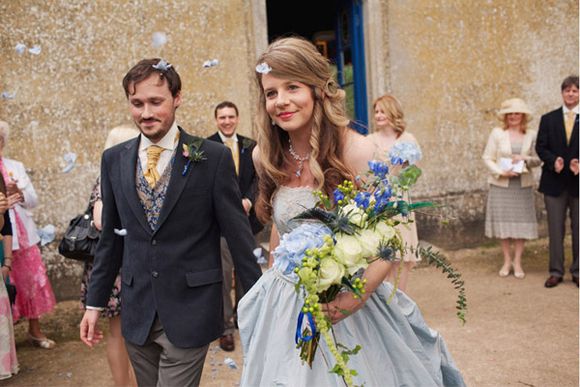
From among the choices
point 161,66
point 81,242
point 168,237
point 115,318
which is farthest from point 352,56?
point 168,237

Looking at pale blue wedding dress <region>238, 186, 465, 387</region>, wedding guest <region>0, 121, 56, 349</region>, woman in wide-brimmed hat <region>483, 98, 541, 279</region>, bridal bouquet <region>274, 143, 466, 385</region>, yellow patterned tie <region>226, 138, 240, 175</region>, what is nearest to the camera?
bridal bouquet <region>274, 143, 466, 385</region>

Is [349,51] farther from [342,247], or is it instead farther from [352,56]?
[342,247]

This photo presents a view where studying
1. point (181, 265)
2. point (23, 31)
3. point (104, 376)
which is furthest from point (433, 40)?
point (181, 265)

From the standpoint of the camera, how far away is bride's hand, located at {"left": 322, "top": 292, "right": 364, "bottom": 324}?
83.7 inches

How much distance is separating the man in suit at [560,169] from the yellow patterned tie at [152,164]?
526 centimetres

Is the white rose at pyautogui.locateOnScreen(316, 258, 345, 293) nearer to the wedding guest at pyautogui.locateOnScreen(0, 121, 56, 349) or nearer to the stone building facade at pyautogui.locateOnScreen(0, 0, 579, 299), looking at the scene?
the wedding guest at pyautogui.locateOnScreen(0, 121, 56, 349)

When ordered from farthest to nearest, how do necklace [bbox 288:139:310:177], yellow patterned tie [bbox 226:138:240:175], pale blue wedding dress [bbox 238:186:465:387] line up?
→ yellow patterned tie [bbox 226:138:240:175], necklace [bbox 288:139:310:177], pale blue wedding dress [bbox 238:186:465:387]

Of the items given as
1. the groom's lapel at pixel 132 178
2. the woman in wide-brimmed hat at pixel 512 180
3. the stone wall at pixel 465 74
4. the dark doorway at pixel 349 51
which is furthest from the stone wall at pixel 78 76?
the groom's lapel at pixel 132 178

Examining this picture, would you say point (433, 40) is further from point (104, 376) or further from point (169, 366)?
point (169, 366)

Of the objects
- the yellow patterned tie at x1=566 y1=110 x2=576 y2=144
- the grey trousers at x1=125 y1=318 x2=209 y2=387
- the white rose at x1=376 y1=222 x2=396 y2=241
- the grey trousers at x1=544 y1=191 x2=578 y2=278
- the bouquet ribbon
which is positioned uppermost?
the white rose at x1=376 y1=222 x2=396 y2=241

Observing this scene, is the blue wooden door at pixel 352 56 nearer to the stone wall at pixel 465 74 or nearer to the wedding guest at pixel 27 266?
the stone wall at pixel 465 74

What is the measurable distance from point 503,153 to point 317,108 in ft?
17.7

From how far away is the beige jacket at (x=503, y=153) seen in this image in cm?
730

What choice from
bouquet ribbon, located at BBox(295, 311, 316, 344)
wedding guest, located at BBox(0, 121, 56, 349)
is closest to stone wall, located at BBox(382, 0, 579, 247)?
wedding guest, located at BBox(0, 121, 56, 349)
